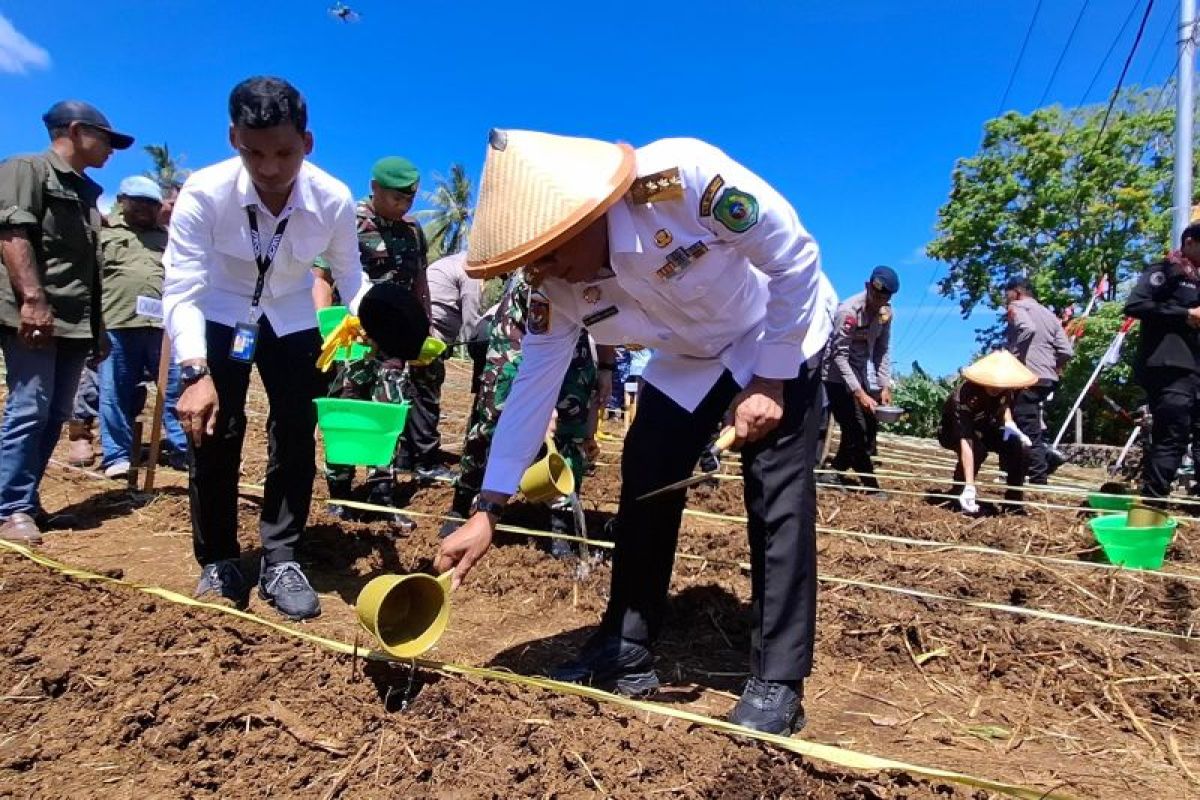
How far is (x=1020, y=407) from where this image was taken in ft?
21.3

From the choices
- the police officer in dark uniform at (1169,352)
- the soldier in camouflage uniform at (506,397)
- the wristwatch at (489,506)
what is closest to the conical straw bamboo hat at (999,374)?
the police officer in dark uniform at (1169,352)

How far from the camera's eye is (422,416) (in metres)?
5.02

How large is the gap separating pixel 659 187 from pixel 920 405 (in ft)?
57.3


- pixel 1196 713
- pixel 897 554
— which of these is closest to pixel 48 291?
pixel 897 554

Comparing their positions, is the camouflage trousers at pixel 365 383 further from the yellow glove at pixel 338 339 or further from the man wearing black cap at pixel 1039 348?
the man wearing black cap at pixel 1039 348

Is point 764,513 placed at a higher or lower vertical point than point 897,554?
higher

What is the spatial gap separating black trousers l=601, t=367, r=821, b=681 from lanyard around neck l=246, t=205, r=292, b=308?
1388 millimetres

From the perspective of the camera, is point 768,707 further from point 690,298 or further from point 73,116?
point 73,116

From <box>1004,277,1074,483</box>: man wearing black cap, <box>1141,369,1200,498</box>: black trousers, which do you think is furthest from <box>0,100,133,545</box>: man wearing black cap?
<box>1004,277,1074,483</box>: man wearing black cap

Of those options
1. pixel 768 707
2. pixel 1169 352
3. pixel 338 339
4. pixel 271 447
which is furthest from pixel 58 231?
pixel 1169 352

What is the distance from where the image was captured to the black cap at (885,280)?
6.10m

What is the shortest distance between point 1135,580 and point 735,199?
3.06 metres

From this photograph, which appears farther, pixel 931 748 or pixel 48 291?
pixel 48 291

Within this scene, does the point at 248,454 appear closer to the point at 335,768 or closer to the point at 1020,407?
the point at 335,768
